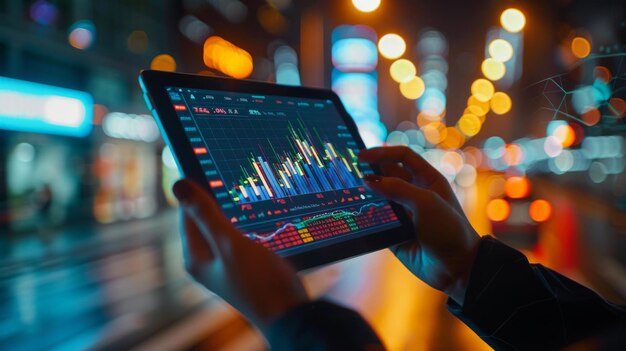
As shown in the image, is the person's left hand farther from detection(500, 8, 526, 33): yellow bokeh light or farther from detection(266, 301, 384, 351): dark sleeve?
detection(500, 8, 526, 33): yellow bokeh light

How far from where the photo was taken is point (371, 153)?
76.3 inches

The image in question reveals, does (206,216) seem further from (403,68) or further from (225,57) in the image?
(225,57)

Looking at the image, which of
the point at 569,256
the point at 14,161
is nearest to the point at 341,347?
the point at 569,256

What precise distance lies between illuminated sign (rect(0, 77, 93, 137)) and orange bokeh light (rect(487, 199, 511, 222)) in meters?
11.8

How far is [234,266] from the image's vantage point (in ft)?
3.73

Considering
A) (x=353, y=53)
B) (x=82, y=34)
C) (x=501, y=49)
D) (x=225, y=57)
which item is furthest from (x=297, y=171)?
(x=353, y=53)

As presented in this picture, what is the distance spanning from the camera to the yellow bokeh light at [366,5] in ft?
25.6

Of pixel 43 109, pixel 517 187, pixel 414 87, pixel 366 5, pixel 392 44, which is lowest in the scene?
pixel 517 187

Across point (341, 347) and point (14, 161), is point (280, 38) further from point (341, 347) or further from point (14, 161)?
point (341, 347)

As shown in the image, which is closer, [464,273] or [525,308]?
[525,308]

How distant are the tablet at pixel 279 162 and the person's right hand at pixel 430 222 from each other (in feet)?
0.25

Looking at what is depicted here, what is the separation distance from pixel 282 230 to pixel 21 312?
7917 mm

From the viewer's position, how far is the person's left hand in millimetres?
1122

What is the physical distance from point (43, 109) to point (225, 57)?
33.5ft
